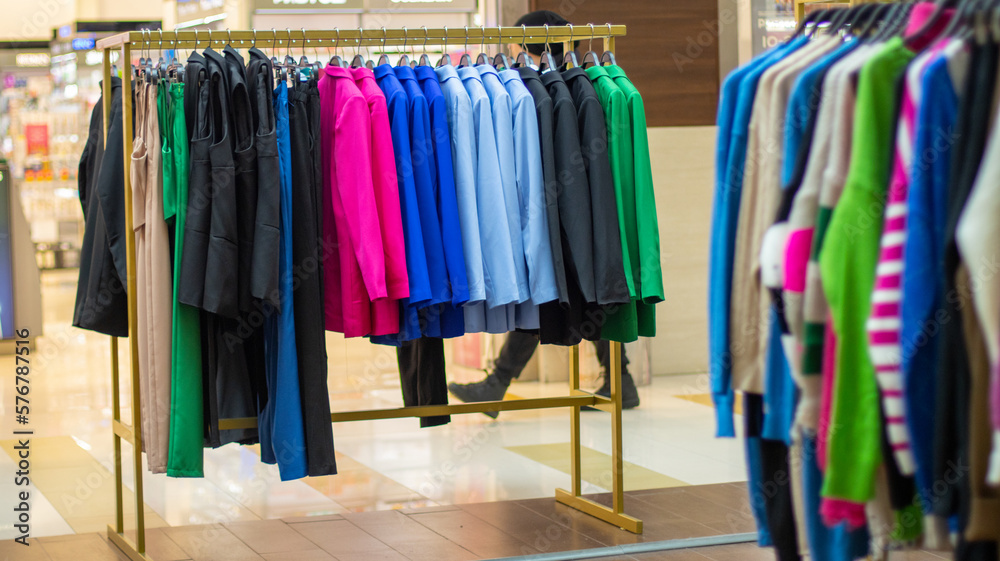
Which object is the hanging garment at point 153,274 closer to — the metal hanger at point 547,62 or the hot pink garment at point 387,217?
the hot pink garment at point 387,217

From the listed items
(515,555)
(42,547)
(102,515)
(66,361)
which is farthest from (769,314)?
(66,361)

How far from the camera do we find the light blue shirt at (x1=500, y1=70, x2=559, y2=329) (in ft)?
10.7

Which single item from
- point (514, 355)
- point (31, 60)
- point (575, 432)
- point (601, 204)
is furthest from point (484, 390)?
point (31, 60)

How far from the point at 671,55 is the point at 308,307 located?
414 centimetres

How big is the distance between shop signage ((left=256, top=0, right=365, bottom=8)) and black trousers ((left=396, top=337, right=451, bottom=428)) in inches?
126

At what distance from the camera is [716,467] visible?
14.8 feet

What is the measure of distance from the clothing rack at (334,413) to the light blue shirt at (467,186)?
1.06 feet

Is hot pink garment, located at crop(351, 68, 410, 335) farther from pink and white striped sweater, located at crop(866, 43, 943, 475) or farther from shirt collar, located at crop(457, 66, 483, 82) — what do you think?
pink and white striped sweater, located at crop(866, 43, 943, 475)

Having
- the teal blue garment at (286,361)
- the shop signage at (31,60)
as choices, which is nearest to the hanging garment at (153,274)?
the teal blue garment at (286,361)

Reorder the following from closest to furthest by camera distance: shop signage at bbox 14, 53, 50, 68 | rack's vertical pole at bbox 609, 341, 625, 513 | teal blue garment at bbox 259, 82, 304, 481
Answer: teal blue garment at bbox 259, 82, 304, 481, rack's vertical pole at bbox 609, 341, 625, 513, shop signage at bbox 14, 53, 50, 68

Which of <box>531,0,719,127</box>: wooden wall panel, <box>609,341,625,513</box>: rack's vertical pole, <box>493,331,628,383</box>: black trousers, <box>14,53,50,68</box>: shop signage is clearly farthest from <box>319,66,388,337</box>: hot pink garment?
<box>14,53,50,68</box>: shop signage

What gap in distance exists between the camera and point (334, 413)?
336 centimetres

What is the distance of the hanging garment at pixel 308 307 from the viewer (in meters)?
3.05

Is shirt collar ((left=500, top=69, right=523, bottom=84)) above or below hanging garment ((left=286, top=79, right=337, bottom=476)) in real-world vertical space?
above
